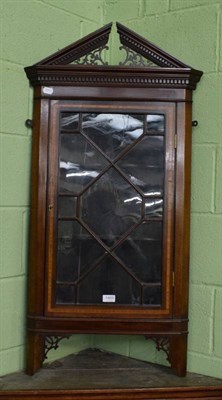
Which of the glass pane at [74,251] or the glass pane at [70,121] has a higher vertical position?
the glass pane at [70,121]

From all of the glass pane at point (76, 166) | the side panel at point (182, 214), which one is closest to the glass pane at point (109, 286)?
the side panel at point (182, 214)

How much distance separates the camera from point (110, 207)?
1830 millimetres

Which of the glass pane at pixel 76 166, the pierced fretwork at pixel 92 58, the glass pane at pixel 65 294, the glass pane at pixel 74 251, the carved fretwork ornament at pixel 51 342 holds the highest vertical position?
the pierced fretwork at pixel 92 58

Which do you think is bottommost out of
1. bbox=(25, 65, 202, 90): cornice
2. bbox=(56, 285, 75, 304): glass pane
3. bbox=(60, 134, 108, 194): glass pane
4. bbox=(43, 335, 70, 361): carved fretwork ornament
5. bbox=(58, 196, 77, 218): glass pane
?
bbox=(43, 335, 70, 361): carved fretwork ornament

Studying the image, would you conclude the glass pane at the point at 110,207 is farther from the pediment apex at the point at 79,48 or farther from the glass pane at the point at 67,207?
the pediment apex at the point at 79,48

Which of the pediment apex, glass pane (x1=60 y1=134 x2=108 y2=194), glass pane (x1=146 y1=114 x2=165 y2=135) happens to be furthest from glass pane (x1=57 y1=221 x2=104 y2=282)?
the pediment apex

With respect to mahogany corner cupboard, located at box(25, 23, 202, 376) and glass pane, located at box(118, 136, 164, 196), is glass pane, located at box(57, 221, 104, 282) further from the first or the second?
glass pane, located at box(118, 136, 164, 196)

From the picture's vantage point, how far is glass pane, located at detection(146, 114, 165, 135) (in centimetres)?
182

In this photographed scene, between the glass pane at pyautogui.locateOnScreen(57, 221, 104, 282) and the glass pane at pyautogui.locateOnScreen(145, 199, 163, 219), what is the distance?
0.65 ft

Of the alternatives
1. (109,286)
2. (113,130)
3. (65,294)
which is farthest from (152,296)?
(113,130)

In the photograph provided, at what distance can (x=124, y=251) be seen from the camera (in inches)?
71.6

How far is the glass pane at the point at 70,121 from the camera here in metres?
1.82

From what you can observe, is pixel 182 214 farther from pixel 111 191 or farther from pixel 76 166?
pixel 76 166

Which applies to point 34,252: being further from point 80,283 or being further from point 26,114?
point 26,114
